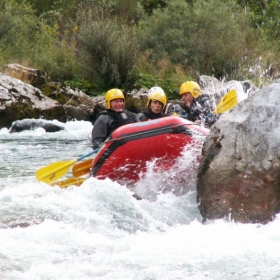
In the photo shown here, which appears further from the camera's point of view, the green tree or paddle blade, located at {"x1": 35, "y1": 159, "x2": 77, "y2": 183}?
the green tree

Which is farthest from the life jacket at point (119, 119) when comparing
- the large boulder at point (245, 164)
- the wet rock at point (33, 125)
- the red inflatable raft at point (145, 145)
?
the wet rock at point (33, 125)

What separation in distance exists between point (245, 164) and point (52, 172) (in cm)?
268

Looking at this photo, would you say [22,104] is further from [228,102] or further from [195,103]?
[228,102]

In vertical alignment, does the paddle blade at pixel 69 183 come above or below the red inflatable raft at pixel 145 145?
below

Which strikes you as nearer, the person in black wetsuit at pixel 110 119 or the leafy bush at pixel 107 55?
the person in black wetsuit at pixel 110 119

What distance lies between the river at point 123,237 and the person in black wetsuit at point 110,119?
0.86 m

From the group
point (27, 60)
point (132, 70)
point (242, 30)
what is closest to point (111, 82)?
point (132, 70)

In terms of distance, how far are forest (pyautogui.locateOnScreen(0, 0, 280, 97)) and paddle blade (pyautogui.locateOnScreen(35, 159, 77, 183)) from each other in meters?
9.63

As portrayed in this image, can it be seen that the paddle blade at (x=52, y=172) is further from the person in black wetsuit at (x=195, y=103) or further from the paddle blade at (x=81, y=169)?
the person in black wetsuit at (x=195, y=103)

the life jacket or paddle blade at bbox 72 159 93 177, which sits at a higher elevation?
the life jacket

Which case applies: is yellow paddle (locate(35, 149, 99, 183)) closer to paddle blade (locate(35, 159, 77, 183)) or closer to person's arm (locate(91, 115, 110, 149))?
paddle blade (locate(35, 159, 77, 183))

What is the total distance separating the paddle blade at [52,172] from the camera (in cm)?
727

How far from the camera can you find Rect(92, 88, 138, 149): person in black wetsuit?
24.3ft

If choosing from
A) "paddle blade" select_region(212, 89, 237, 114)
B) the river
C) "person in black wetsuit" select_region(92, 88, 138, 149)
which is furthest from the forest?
the river
